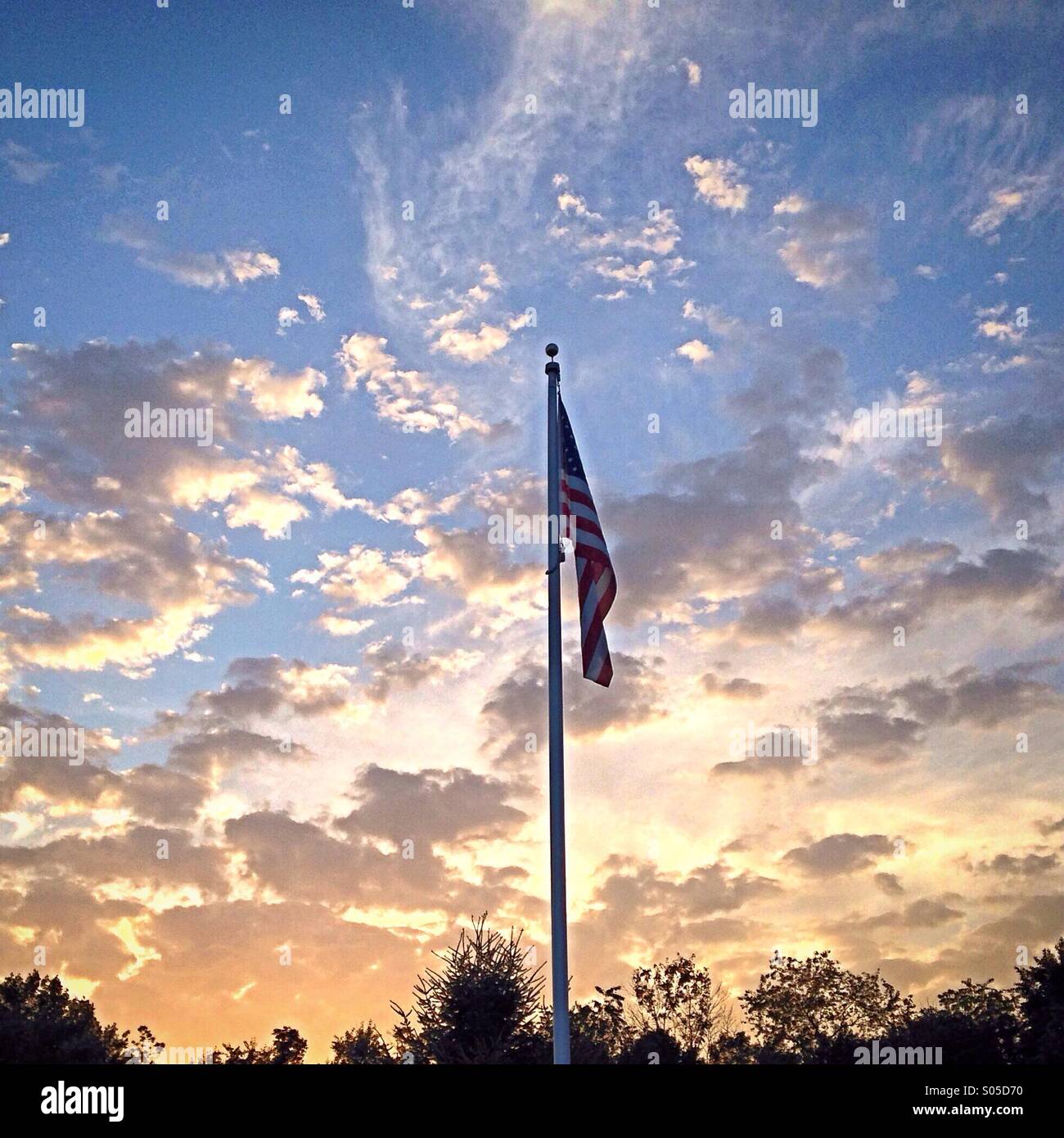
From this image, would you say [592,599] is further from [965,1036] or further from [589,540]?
[965,1036]

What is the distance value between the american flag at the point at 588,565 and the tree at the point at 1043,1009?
40.3 meters

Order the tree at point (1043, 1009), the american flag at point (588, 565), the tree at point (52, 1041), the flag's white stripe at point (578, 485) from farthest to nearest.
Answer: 1. the tree at point (1043, 1009)
2. the tree at point (52, 1041)
3. the flag's white stripe at point (578, 485)
4. the american flag at point (588, 565)

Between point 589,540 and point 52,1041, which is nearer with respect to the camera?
point 589,540

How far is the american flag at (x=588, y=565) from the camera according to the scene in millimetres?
15891

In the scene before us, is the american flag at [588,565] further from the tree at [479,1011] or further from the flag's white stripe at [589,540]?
the tree at [479,1011]

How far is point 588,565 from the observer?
1611cm

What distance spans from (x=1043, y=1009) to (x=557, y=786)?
46.6 m

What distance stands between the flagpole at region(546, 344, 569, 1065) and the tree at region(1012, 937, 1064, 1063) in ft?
131

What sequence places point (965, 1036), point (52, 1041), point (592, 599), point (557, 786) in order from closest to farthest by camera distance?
point (557, 786) < point (592, 599) < point (52, 1041) < point (965, 1036)

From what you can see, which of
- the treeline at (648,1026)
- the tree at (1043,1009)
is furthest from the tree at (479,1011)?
the tree at (1043,1009)

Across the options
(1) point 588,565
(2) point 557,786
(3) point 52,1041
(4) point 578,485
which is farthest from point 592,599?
(3) point 52,1041

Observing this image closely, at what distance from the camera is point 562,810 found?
48.8 ft
